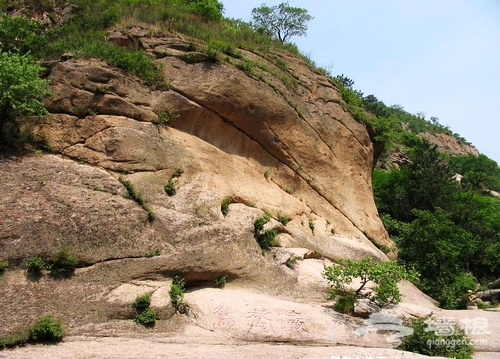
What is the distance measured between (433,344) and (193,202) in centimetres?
647

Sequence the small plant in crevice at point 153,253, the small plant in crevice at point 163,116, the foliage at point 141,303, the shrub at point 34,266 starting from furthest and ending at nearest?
the small plant in crevice at point 163,116 < the small plant in crevice at point 153,253 < the foliage at point 141,303 < the shrub at point 34,266

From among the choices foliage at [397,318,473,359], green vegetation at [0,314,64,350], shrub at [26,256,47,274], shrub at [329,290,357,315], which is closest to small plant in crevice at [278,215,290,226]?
shrub at [329,290,357,315]

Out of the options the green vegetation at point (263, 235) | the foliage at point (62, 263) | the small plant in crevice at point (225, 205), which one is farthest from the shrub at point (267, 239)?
the foliage at point (62, 263)

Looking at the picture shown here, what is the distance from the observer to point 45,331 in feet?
27.4

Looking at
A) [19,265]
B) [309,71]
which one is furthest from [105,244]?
[309,71]

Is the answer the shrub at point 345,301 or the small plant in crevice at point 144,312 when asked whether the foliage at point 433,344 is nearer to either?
the shrub at point 345,301

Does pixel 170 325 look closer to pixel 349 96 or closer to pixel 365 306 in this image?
pixel 365 306

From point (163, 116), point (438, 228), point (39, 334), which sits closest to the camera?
point (39, 334)

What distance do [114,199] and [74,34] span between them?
748 centimetres

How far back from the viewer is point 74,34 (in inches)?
626

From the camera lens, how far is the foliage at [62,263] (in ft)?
31.3

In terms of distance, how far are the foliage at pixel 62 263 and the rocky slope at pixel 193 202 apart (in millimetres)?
203

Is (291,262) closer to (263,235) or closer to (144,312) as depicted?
(263,235)

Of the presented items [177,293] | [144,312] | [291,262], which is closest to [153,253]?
[177,293]
